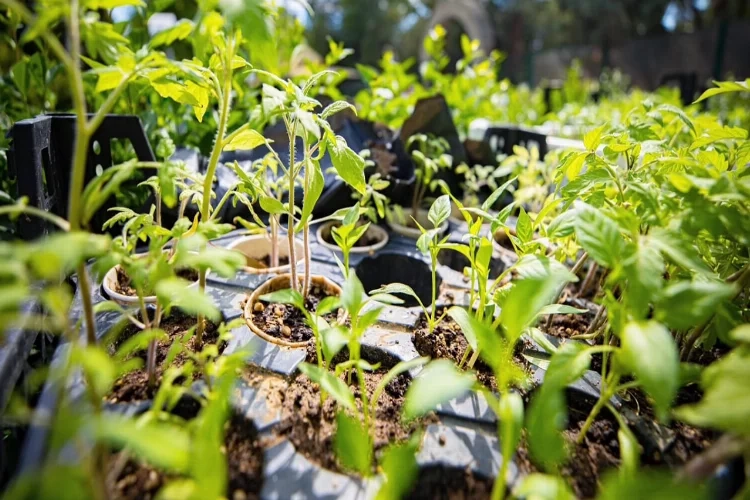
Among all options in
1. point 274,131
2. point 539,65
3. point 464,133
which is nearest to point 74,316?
point 274,131

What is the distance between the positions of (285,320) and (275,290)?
0.09 metres

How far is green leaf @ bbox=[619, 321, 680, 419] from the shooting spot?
1.27ft

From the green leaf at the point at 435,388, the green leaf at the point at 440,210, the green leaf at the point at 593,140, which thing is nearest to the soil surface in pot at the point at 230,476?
the green leaf at the point at 435,388

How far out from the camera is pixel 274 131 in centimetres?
167

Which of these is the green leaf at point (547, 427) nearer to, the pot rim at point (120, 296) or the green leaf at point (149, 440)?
the green leaf at point (149, 440)

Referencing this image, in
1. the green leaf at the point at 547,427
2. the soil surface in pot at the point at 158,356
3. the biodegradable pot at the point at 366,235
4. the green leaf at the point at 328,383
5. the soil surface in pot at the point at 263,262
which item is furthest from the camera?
the biodegradable pot at the point at 366,235

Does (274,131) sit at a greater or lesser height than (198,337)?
greater

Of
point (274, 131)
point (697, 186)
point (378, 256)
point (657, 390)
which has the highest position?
point (697, 186)

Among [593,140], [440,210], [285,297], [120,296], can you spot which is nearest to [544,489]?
[285,297]

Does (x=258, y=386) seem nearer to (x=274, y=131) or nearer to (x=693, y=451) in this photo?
(x=693, y=451)

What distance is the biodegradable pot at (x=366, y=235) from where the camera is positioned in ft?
3.90

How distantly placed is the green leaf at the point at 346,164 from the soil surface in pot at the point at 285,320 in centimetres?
24

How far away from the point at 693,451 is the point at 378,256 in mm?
772

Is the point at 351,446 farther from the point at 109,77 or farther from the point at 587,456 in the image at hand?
the point at 109,77
